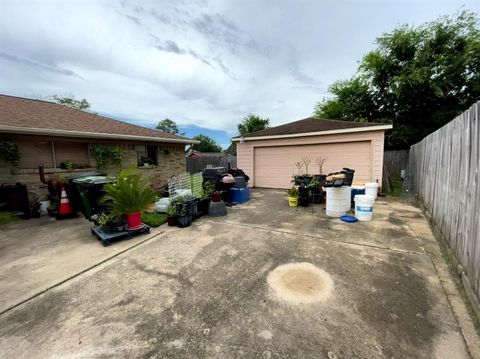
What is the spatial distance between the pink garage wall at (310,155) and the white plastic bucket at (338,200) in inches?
134

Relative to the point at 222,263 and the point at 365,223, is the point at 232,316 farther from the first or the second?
the point at 365,223

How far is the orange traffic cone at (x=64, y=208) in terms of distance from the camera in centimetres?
512

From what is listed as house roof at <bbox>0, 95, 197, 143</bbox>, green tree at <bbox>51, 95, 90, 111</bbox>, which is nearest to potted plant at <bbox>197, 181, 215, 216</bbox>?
house roof at <bbox>0, 95, 197, 143</bbox>

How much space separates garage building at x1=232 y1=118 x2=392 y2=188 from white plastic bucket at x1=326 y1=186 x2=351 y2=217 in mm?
3411

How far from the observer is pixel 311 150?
853 centimetres

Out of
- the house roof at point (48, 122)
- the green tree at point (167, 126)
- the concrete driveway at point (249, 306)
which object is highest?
the green tree at point (167, 126)

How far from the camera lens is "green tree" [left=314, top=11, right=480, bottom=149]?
12.9 m

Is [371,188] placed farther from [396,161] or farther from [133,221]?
[396,161]

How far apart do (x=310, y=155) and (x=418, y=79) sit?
10819 millimetres

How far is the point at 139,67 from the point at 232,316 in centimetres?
857

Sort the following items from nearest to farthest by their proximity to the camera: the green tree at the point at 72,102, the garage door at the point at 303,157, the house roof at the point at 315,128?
the house roof at the point at 315,128, the garage door at the point at 303,157, the green tree at the point at 72,102

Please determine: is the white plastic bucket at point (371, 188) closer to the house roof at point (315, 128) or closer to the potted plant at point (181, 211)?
the house roof at point (315, 128)

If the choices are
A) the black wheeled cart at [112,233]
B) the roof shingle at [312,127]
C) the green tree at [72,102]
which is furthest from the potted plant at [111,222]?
the green tree at [72,102]

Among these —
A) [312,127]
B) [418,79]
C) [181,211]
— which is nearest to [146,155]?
[181,211]
